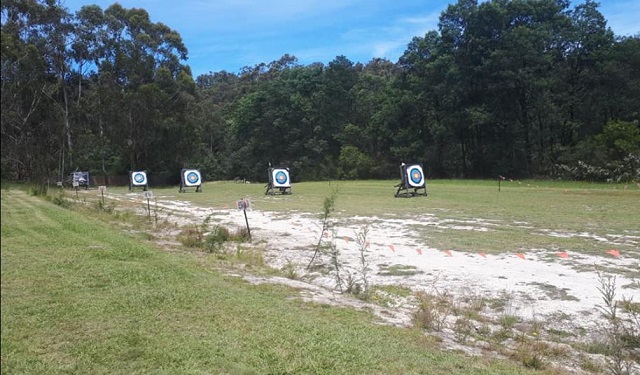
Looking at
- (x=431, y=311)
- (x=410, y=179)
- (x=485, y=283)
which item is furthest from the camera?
(x=410, y=179)

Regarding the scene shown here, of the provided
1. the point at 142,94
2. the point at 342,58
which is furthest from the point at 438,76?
the point at 142,94

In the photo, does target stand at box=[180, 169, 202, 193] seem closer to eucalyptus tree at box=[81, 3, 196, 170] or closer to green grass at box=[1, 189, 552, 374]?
eucalyptus tree at box=[81, 3, 196, 170]

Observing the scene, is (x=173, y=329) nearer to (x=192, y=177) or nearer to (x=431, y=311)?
(x=431, y=311)

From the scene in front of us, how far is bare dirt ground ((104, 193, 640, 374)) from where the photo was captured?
474 centimetres

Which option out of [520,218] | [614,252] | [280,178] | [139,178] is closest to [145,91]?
[139,178]

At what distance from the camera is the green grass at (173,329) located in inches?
A: 132

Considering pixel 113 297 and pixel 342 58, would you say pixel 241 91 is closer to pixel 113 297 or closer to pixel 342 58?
pixel 342 58

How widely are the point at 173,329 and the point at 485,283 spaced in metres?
4.39

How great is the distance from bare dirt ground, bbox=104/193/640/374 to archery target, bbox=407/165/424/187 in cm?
1207

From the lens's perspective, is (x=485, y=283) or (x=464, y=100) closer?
(x=485, y=283)

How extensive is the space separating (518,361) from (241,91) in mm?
75528

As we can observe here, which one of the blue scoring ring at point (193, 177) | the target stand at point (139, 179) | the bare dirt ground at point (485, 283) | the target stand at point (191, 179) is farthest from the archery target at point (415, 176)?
the target stand at point (139, 179)

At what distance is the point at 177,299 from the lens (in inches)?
192

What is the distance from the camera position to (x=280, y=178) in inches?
1065
